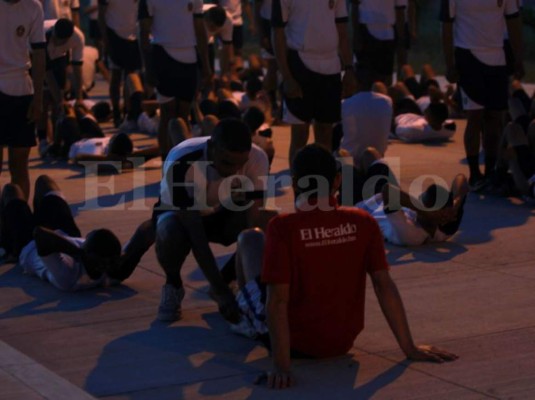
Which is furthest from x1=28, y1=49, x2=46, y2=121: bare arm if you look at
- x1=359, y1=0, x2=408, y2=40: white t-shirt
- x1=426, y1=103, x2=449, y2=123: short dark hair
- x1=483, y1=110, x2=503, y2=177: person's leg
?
x1=426, y1=103, x2=449, y2=123: short dark hair

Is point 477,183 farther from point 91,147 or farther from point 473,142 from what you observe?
point 91,147

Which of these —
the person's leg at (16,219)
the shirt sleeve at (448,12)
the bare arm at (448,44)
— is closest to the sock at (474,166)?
the bare arm at (448,44)

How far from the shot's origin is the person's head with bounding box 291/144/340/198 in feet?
19.1

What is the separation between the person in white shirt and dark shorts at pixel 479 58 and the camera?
11.0 meters

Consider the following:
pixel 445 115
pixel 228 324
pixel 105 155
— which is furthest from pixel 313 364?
pixel 445 115

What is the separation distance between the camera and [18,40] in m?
9.38

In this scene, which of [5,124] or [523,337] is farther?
[5,124]

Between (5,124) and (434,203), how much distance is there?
10.1 feet

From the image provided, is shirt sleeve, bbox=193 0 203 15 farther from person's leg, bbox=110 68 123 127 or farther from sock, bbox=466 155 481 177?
person's leg, bbox=110 68 123 127

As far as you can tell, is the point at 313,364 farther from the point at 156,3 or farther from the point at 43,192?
the point at 156,3

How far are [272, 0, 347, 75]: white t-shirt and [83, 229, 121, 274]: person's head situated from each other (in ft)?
12.1

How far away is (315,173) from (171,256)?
4.75 ft

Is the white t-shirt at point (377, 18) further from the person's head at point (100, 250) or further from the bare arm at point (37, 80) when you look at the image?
the person's head at point (100, 250)

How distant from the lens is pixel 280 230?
580cm
